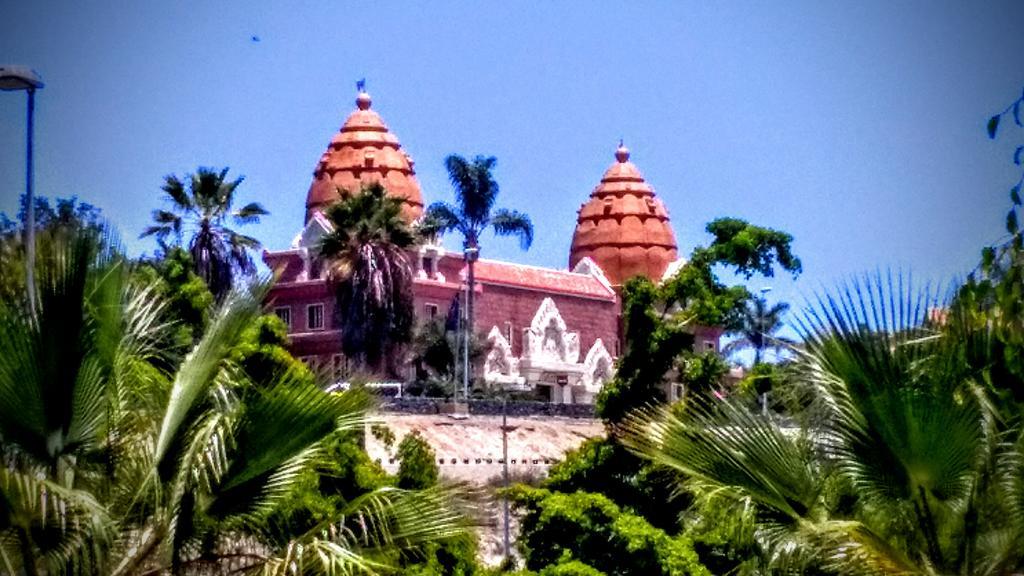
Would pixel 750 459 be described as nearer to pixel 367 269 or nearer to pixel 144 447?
pixel 144 447

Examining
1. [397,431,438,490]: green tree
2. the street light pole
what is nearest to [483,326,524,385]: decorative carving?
[397,431,438,490]: green tree

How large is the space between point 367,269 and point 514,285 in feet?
65.9

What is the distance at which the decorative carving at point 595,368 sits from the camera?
278ft

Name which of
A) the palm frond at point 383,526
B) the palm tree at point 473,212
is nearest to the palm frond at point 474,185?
the palm tree at point 473,212

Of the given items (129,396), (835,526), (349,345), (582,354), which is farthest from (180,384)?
(582,354)

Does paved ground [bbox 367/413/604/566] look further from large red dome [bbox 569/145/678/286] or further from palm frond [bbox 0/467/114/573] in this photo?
palm frond [bbox 0/467/114/573]

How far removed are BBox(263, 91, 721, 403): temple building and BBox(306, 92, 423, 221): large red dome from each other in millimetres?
54

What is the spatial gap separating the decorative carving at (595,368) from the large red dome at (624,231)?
607cm

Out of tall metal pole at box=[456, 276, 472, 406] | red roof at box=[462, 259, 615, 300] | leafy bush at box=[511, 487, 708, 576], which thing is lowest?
leafy bush at box=[511, 487, 708, 576]

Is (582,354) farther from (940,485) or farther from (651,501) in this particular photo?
(940,485)

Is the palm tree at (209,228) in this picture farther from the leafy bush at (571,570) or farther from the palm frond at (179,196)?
the leafy bush at (571,570)

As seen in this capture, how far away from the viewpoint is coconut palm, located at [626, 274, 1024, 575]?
1251 cm

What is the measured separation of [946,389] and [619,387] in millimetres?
19752

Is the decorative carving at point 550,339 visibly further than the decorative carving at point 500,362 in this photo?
Yes
